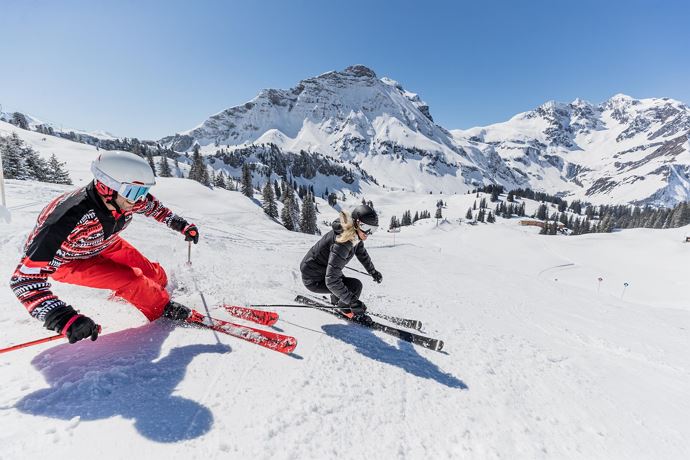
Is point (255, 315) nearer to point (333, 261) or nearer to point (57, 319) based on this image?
point (333, 261)

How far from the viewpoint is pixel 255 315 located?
492 cm

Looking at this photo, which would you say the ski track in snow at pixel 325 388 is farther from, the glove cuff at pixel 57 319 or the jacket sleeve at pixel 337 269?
the jacket sleeve at pixel 337 269

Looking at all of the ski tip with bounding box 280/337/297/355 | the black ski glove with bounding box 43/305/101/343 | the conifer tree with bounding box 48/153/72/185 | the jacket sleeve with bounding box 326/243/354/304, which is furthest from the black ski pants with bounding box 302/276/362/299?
the conifer tree with bounding box 48/153/72/185

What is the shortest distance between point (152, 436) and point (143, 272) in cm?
324

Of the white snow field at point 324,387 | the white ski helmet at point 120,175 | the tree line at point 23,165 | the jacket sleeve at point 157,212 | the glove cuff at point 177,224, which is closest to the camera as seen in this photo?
the white snow field at point 324,387

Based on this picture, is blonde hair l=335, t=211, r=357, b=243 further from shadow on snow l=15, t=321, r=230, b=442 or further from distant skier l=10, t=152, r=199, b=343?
distant skier l=10, t=152, r=199, b=343

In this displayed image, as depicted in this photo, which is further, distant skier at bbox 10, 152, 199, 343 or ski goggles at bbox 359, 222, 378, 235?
ski goggles at bbox 359, 222, 378, 235

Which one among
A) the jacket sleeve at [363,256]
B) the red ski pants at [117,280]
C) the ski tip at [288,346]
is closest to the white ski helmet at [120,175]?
the red ski pants at [117,280]

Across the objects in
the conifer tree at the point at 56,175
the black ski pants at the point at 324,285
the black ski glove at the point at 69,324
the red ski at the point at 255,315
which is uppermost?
the black ski glove at the point at 69,324

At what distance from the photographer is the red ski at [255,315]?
4.86 m

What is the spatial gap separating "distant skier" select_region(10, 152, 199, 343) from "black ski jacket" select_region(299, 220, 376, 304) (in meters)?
2.18

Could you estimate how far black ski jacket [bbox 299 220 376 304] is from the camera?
5.02 meters

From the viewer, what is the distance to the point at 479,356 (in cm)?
491

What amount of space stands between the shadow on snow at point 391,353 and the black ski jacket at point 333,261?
543 mm
